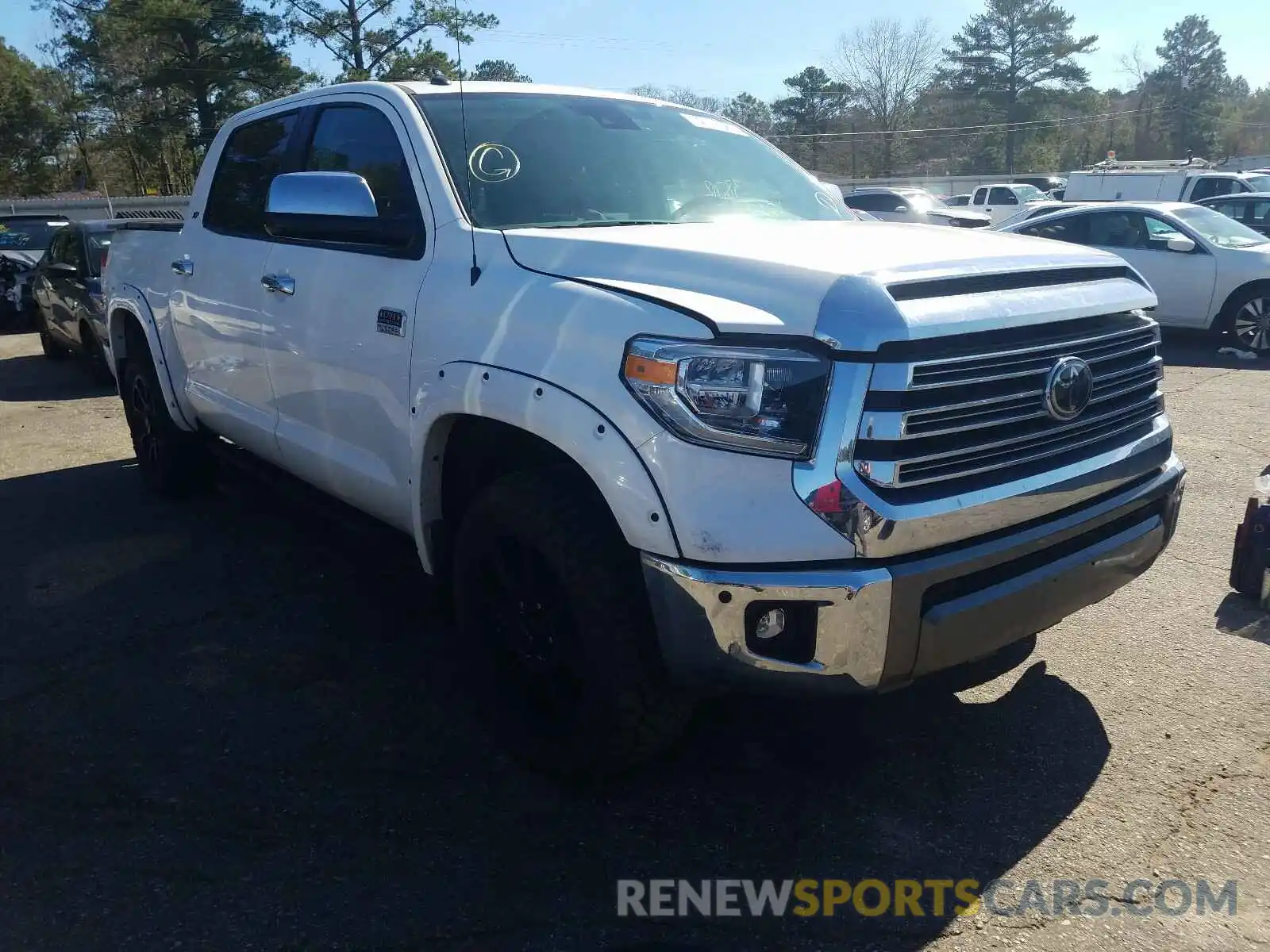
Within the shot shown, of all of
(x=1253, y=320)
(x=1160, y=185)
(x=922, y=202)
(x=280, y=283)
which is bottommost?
(x=1253, y=320)

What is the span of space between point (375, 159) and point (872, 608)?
245cm

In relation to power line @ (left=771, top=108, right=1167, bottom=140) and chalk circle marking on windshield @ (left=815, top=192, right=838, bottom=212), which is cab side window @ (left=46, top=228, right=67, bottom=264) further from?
power line @ (left=771, top=108, right=1167, bottom=140)

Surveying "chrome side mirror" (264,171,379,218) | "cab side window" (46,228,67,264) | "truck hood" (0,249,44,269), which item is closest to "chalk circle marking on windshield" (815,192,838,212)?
"chrome side mirror" (264,171,379,218)

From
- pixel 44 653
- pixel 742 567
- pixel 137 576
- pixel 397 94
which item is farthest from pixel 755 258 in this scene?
pixel 137 576

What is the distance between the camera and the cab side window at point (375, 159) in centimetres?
345

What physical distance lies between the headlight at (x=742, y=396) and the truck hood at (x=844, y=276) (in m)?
0.07

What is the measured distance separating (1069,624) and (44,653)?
13.0 ft

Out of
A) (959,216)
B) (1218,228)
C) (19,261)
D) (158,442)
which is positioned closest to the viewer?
(158,442)

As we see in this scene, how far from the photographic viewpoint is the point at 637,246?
2908mm

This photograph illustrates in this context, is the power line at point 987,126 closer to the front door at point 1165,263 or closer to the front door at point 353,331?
the front door at point 1165,263

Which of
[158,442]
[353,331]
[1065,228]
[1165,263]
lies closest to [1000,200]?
[1065,228]

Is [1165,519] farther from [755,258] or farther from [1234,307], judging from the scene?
[1234,307]

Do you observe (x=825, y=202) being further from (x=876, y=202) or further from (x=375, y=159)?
(x=876, y=202)

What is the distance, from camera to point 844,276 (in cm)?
252
